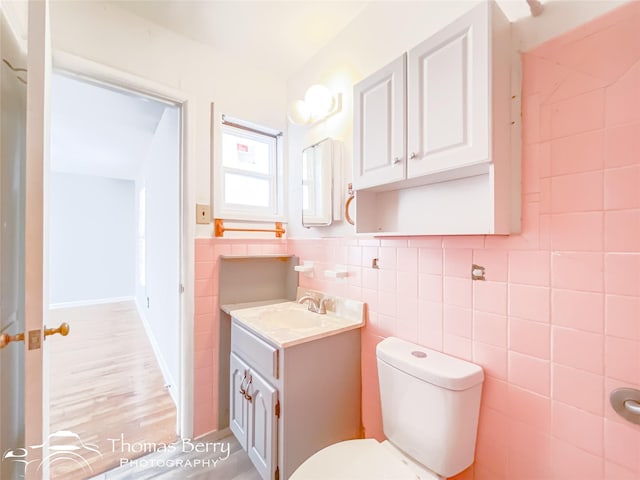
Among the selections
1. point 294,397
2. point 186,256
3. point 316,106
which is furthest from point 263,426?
point 316,106

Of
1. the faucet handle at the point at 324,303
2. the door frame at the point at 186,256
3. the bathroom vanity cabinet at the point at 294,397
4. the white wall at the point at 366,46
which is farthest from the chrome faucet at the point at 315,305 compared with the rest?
the door frame at the point at 186,256

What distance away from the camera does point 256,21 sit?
1.51 m

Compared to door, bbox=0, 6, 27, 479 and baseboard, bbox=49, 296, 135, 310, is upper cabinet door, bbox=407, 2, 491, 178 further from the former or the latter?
baseboard, bbox=49, 296, 135, 310

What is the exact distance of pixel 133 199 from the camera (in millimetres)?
5340

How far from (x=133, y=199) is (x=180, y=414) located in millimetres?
4972

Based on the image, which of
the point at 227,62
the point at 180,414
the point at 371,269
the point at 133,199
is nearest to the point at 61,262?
the point at 133,199

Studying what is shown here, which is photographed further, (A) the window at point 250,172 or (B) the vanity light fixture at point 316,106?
(A) the window at point 250,172

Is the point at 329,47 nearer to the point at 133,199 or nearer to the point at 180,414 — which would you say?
the point at 180,414

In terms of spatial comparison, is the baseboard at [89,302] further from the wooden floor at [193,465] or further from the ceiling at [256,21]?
the ceiling at [256,21]

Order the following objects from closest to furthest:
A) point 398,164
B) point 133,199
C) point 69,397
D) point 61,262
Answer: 1. point 398,164
2. point 69,397
3. point 61,262
4. point 133,199

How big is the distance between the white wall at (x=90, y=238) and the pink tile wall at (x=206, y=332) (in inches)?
185

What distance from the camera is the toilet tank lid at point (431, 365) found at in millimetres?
924

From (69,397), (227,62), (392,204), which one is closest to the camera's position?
(392,204)

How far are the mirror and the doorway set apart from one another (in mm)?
786
